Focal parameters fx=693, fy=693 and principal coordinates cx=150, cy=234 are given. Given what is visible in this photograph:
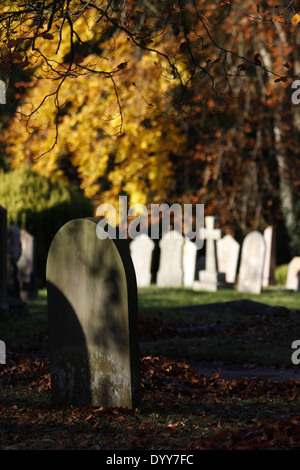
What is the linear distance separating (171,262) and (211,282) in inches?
Answer: 45.6

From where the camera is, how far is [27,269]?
1336 cm

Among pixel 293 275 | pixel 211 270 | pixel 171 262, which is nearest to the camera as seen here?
pixel 211 270

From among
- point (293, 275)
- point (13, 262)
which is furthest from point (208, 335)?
point (293, 275)

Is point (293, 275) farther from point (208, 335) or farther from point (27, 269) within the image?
point (208, 335)

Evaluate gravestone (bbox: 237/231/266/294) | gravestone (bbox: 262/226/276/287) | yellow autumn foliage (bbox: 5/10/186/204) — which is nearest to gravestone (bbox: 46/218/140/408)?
gravestone (bbox: 237/231/266/294)

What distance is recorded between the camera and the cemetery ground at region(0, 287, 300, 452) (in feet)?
15.0

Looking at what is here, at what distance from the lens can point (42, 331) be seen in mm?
9477

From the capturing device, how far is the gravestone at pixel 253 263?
1459 centimetres

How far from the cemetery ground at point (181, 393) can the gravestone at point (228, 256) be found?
495 centimetres

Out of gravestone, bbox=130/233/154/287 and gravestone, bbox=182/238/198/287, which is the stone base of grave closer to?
gravestone, bbox=182/238/198/287

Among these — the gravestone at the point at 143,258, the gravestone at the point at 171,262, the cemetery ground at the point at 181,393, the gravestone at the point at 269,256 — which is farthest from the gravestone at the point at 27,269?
the gravestone at the point at 269,256

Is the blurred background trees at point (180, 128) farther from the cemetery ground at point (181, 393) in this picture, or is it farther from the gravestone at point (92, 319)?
the gravestone at point (92, 319)

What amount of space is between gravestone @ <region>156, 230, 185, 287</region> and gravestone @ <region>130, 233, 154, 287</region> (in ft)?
1.12
